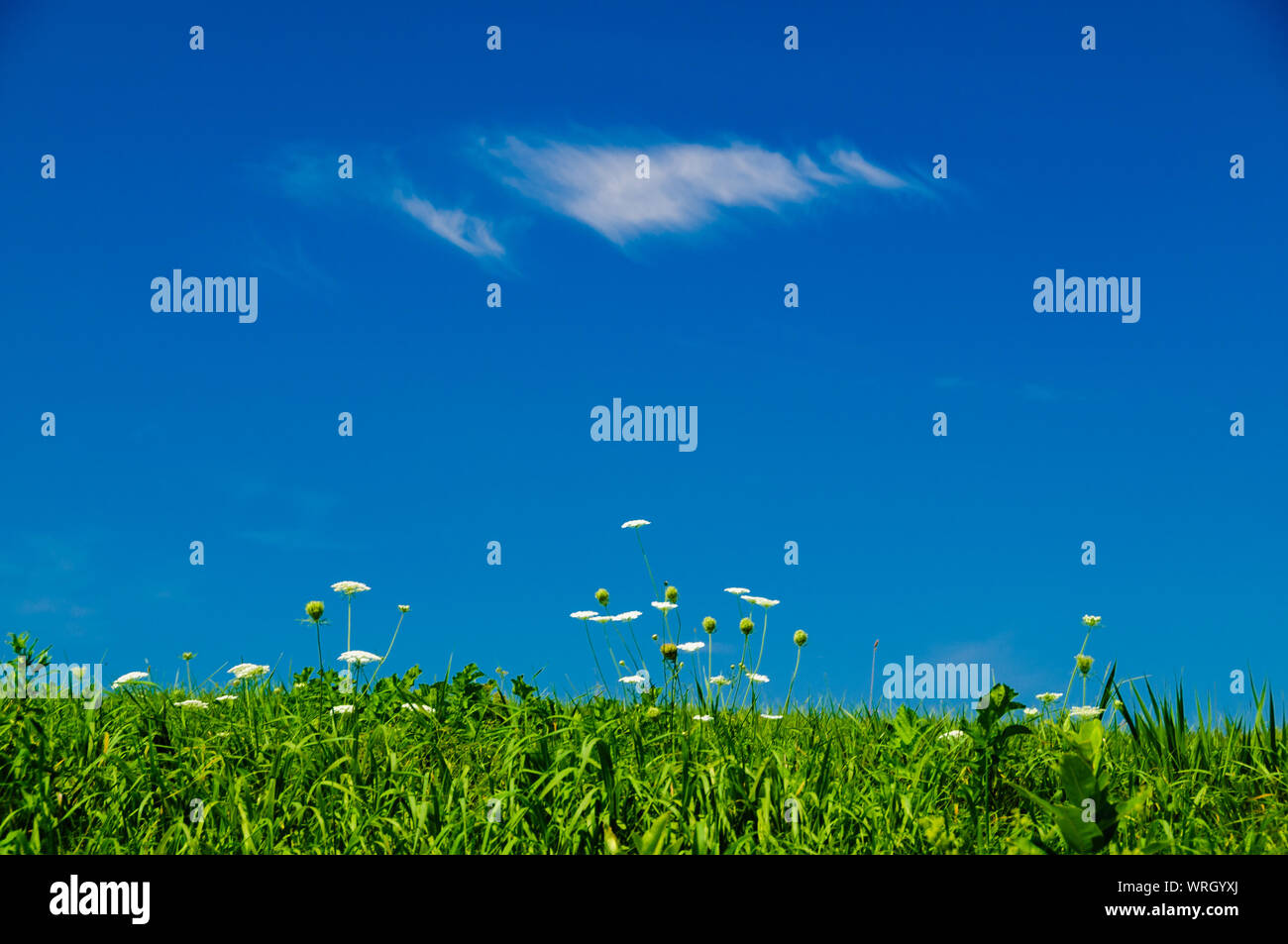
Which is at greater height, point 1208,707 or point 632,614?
point 632,614

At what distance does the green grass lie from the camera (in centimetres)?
425

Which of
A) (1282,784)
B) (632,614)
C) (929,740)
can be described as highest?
(632,614)

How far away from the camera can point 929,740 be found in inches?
218

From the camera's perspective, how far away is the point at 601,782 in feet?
14.9

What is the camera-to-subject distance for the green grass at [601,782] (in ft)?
14.0

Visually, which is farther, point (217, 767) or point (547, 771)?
point (217, 767)
